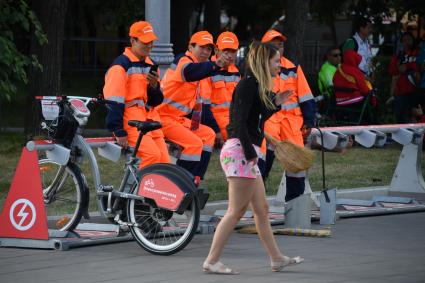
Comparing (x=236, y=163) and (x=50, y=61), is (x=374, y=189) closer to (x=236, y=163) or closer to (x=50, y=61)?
(x=236, y=163)

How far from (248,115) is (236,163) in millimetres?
360

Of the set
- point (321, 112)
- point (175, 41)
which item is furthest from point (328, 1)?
point (321, 112)

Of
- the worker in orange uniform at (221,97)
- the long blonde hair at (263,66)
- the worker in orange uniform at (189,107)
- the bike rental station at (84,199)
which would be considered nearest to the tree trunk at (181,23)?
the worker in orange uniform at (221,97)

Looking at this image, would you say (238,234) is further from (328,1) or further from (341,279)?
(328,1)

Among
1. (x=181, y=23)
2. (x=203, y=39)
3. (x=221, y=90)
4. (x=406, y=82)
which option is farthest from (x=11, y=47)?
(x=181, y=23)

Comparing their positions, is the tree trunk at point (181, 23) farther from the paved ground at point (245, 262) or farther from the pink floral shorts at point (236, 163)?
the pink floral shorts at point (236, 163)

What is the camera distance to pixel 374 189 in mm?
13867

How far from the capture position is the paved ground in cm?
844

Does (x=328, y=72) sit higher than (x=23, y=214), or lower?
lower

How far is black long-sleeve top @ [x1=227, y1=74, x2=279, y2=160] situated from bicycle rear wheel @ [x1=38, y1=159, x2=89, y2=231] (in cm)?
182

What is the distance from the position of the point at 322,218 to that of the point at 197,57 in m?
1.98

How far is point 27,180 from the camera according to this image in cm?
981

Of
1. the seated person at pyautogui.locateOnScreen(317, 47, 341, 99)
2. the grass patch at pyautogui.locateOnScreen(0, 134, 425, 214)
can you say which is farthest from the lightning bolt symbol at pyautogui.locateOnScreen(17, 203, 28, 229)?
the seated person at pyautogui.locateOnScreen(317, 47, 341, 99)

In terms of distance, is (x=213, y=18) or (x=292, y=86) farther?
(x=213, y=18)
